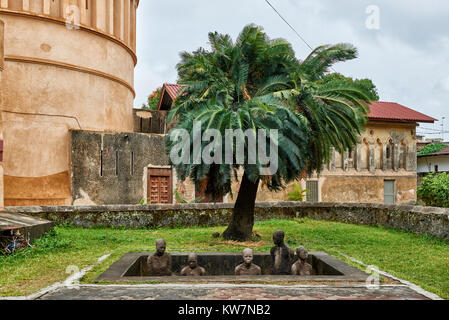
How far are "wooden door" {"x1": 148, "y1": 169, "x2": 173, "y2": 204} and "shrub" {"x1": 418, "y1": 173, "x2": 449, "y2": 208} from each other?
10613 mm

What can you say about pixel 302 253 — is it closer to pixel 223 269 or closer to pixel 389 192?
pixel 223 269

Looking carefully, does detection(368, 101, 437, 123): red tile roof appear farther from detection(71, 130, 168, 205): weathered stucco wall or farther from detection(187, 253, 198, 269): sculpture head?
detection(187, 253, 198, 269): sculpture head

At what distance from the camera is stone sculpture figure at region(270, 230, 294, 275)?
8109 millimetres

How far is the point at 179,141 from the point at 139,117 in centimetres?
1391

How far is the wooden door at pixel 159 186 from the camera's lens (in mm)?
19734

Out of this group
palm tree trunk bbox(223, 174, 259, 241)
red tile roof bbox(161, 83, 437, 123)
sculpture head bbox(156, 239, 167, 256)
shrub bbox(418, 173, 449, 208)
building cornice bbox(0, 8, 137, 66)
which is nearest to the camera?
sculpture head bbox(156, 239, 167, 256)

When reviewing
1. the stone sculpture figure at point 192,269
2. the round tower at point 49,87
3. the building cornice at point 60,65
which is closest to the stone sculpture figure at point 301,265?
the stone sculpture figure at point 192,269

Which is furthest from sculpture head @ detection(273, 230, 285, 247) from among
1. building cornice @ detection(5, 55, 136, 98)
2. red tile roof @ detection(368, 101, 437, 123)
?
red tile roof @ detection(368, 101, 437, 123)

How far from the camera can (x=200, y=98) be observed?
10945mm

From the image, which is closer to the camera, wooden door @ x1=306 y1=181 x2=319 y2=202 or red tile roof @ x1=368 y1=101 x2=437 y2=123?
wooden door @ x1=306 y1=181 x2=319 y2=202

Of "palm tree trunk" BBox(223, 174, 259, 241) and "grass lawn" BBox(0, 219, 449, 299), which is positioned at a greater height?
"palm tree trunk" BBox(223, 174, 259, 241)

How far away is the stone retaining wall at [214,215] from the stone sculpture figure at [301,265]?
224 inches

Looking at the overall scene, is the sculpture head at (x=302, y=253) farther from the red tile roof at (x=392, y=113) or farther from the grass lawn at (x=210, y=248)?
the red tile roof at (x=392, y=113)

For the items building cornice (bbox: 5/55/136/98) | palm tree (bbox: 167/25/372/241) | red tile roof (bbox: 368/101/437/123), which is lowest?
palm tree (bbox: 167/25/372/241)
